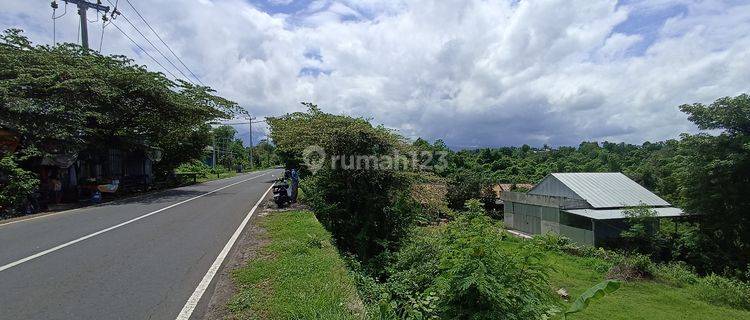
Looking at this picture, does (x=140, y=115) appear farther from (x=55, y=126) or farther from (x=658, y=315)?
(x=658, y=315)

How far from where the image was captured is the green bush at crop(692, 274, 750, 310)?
16.3m

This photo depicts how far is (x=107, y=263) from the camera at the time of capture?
23.7ft

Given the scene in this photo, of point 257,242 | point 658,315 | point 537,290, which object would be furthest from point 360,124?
point 658,315

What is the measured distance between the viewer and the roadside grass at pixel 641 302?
49.0ft

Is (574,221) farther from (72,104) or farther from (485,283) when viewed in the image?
(72,104)

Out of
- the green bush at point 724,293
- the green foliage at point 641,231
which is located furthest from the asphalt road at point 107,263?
the green foliage at point 641,231

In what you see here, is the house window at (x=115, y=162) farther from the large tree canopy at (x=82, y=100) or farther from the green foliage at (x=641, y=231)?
the green foliage at (x=641, y=231)

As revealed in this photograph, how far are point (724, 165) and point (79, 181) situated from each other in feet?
103

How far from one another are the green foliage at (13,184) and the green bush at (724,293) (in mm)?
26487

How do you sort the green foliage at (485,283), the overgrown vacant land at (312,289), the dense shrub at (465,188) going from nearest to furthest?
the overgrown vacant land at (312,289) → the green foliage at (485,283) → the dense shrub at (465,188)

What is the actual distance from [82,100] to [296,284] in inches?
711

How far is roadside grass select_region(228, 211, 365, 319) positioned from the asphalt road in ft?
2.21

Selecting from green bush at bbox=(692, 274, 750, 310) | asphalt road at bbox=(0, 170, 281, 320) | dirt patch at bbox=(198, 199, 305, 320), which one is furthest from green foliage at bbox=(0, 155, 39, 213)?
green bush at bbox=(692, 274, 750, 310)

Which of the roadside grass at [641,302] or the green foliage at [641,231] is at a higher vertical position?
the green foliage at [641,231]
